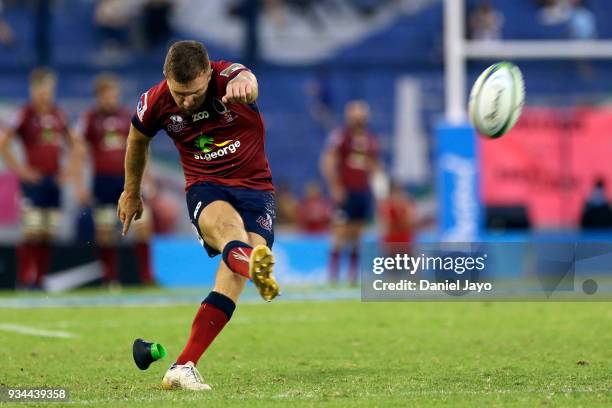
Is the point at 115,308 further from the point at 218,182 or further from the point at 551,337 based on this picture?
the point at 218,182

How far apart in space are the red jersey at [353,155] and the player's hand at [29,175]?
4087mm

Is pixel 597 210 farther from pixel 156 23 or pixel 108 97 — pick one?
pixel 156 23

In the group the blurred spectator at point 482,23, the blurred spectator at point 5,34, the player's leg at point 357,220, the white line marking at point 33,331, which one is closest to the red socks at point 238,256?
the white line marking at point 33,331

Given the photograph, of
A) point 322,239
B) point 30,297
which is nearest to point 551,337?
point 30,297

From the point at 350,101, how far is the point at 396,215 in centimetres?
271

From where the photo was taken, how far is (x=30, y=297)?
1445 cm

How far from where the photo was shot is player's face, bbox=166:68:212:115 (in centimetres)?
682

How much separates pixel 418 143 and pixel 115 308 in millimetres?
9596

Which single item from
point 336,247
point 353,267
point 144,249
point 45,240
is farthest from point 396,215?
point 45,240

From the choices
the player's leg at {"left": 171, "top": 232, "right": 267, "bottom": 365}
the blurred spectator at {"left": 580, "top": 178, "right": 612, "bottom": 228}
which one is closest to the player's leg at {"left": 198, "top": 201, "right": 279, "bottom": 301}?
the player's leg at {"left": 171, "top": 232, "right": 267, "bottom": 365}

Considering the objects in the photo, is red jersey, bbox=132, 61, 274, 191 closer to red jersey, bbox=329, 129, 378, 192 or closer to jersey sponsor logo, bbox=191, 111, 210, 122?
jersey sponsor logo, bbox=191, 111, 210, 122

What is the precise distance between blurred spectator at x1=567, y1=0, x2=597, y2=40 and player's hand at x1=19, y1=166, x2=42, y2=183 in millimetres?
11308

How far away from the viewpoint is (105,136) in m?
15.3

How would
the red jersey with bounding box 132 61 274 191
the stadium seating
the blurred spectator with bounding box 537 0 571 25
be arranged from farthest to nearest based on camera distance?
the blurred spectator with bounding box 537 0 571 25, the stadium seating, the red jersey with bounding box 132 61 274 191
